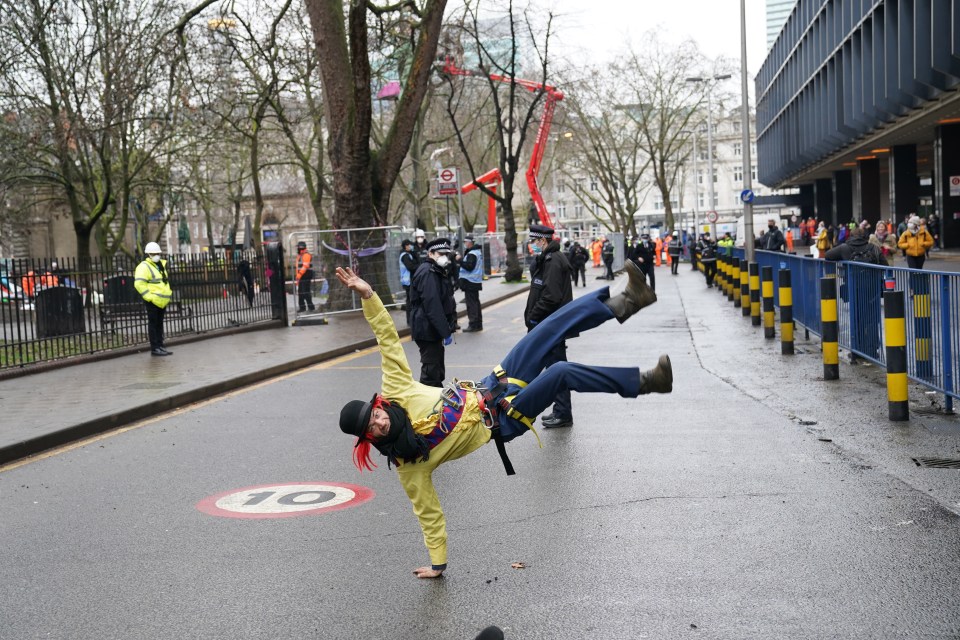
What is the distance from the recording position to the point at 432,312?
9.30m

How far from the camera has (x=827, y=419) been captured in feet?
29.2

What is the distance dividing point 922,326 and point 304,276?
711 inches

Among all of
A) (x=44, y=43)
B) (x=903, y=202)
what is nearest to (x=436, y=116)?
(x=903, y=202)

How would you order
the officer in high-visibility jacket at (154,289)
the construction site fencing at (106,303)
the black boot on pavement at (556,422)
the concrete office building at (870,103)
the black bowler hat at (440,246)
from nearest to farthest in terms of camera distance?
1. the black boot on pavement at (556,422)
2. the black bowler hat at (440,246)
3. the construction site fencing at (106,303)
4. the officer in high-visibility jacket at (154,289)
5. the concrete office building at (870,103)

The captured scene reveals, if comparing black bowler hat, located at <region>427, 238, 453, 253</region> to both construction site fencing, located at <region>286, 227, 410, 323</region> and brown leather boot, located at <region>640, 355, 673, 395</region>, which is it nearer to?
brown leather boot, located at <region>640, 355, 673, 395</region>

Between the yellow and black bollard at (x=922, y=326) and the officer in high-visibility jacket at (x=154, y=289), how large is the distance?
11269mm

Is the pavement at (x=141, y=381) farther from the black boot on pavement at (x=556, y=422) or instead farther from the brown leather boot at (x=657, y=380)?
the brown leather boot at (x=657, y=380)

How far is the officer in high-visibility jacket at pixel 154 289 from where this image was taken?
1573 centimetres

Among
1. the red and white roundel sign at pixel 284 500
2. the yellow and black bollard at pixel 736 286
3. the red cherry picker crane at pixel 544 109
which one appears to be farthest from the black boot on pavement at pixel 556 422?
the red cherry picker crane at pixel 544 109

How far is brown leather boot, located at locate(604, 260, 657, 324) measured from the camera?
5.92m

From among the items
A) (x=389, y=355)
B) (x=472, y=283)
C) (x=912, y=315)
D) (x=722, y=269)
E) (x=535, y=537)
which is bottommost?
(x=535, y=537)

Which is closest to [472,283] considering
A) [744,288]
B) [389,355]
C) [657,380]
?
[744,288]

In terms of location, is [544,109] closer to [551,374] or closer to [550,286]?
[550,286]

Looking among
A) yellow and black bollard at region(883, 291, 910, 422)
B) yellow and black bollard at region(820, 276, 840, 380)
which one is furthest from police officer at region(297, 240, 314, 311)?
yellow and black bollard at region(883, 291, 910, 422)
